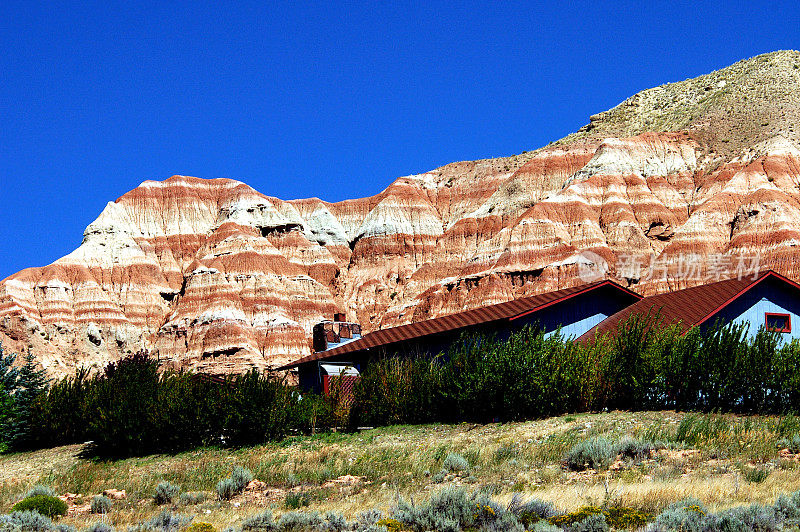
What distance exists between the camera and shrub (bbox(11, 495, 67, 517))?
1672 centimetres

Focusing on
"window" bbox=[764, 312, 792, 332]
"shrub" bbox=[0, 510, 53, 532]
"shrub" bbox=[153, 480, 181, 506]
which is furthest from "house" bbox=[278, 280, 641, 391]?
"shrub" bbox=[0, 510, 53, 532]

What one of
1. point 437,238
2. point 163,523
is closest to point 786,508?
point 163,523

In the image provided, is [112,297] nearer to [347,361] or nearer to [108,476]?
[347,361]

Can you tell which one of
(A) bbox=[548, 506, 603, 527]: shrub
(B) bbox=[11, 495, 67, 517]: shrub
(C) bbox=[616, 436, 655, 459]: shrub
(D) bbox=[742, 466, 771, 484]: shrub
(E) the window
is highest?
(E) the window

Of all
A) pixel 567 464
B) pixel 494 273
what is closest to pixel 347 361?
pixel 567 464

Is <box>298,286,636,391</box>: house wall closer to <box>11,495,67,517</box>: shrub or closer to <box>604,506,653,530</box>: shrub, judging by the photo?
<box>11,495,67,517</box>: shrub

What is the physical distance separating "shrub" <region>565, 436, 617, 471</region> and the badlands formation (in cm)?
6339

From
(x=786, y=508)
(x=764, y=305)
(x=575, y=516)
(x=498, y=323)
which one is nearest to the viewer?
(x=786, y=508)

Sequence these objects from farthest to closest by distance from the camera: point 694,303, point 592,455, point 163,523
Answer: point 694,303
point 592,455
point 163,523

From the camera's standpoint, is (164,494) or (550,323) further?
(550,323)

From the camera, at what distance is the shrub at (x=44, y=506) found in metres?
16.7

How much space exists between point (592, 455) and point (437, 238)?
96.3 meters

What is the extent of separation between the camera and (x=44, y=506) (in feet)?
55.5

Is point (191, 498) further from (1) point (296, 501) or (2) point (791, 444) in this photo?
(2) point (791, 444)
